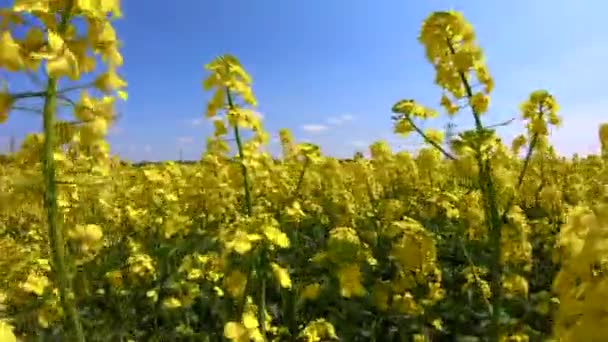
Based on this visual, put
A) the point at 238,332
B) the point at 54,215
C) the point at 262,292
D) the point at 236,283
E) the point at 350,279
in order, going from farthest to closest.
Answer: the point at 350,279
the point at 262,292
the point at 236,283
the point at 238,332
the point at 54,215

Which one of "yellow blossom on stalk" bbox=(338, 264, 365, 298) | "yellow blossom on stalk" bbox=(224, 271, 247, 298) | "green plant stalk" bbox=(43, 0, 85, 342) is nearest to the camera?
"green plant stalk" bbox=(43, 0, 85, 342)

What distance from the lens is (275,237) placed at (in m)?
3.64

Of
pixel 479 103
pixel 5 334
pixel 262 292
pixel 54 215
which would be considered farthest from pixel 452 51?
pixel 5 334

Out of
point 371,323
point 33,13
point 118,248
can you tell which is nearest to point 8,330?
point 33,13

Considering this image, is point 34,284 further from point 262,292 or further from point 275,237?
point 275,237

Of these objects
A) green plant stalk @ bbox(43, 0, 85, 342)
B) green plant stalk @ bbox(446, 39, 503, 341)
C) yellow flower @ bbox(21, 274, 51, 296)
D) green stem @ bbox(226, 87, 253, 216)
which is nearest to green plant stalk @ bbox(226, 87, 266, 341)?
green stem @ bbox(226, 87, 253, 216)

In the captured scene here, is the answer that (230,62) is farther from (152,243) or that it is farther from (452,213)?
(152,243)

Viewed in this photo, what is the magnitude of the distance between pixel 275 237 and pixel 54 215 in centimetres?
163

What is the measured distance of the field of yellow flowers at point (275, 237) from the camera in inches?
89.6

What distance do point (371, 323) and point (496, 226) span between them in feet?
8.48

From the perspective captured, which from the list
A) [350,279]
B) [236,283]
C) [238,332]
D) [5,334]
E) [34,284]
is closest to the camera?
[5,334]

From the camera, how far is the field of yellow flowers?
228cm

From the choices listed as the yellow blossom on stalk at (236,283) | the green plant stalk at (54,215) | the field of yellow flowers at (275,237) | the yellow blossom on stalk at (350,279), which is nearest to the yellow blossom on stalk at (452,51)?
the field of yellow flowers at (275,237)

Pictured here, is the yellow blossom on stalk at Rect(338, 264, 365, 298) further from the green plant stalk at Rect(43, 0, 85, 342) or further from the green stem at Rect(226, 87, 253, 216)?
the green plant stalk at Rect(43, 0, 85, 342)
